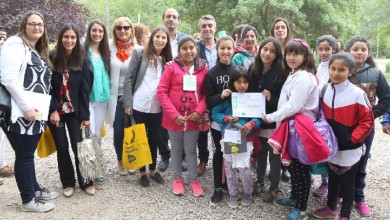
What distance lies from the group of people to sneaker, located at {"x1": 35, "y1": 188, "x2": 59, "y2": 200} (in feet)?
0.04

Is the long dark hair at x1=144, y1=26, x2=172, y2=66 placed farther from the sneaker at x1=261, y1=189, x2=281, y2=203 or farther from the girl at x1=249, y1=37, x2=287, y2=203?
the sneaker at x1=261, y1=189, x2=281, y2=203

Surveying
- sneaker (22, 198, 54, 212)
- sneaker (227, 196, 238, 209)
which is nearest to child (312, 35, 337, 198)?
sneaker (227, 196, 238, 209)

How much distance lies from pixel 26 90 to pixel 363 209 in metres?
3.86

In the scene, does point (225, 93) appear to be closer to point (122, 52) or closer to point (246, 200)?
point (246, 200)

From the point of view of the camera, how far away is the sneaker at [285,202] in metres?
4.07

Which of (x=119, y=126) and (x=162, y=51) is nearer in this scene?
(x=162, y=51)

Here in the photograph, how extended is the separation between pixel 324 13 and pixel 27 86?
43.4 ft

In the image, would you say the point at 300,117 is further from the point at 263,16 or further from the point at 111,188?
the point at 263,16

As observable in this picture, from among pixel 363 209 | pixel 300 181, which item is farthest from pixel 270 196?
pixel 363 209

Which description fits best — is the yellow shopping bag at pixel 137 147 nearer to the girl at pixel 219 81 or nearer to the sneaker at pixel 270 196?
the girl at pixel 219 81

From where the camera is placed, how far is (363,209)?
155 inches

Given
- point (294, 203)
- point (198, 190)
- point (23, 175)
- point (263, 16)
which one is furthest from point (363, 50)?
point (263, 16)

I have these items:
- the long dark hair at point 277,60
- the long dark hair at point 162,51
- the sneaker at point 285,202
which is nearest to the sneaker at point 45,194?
the long dark hair at point 162,51

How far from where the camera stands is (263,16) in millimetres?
14602
